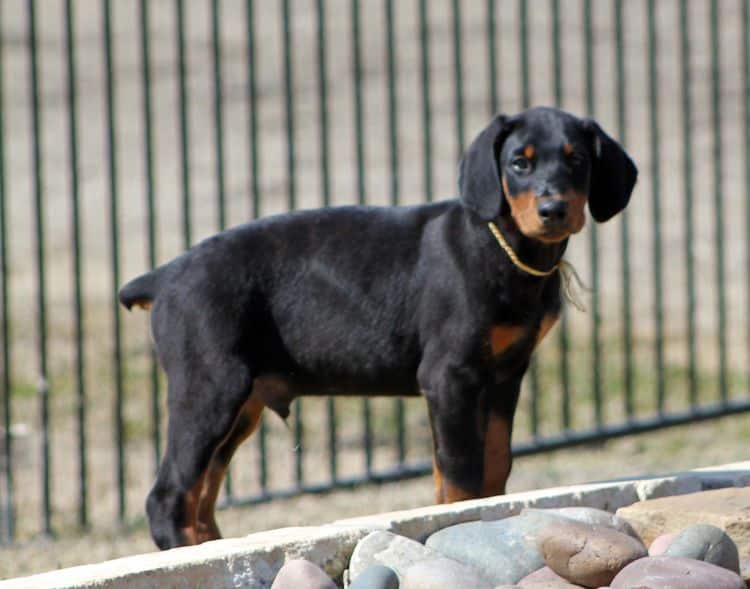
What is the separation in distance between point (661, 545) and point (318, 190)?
11165 millimetres

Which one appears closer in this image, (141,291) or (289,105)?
(141,291)

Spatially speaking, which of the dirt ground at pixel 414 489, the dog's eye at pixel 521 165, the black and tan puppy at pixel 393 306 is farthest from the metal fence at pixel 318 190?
the dog's eye at pixel 521 165

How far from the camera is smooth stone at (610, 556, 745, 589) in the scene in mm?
3666

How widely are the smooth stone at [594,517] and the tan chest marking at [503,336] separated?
61cm

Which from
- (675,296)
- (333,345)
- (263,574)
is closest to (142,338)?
(675,296)

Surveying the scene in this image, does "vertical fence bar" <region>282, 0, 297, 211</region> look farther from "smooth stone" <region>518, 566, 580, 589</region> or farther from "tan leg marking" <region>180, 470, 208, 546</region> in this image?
"smooth stone" <region>518, 566, 580, 589</region>

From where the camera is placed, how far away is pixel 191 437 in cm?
479

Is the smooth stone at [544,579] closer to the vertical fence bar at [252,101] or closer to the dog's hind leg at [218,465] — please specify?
the dog's hind leg at [218,465]

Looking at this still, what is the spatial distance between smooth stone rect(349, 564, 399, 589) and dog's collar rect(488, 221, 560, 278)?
1298 millimetres

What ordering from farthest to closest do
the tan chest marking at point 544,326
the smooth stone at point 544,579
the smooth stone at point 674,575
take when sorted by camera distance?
the tan chest marking at point 544,326, the smooth stone at point 544,579, the smooth stone at point 674,575

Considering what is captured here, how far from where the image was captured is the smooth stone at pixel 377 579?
3693 mm

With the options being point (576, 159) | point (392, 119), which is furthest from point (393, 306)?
point (392, 119)

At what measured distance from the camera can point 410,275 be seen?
4977 millimetres

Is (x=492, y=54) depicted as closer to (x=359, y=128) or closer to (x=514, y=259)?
(x=359, y=128)
